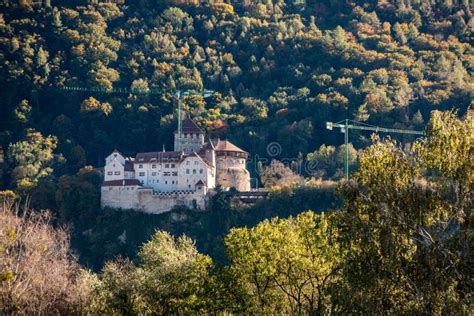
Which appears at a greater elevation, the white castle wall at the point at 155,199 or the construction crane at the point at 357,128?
the construction crane at the point at 357,128

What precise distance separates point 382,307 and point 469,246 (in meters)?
4.29

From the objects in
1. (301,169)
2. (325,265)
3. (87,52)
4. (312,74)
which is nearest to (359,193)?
(325,265)

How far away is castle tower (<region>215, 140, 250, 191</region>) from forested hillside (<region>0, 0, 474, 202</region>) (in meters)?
15.3

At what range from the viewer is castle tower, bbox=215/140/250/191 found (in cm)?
11300

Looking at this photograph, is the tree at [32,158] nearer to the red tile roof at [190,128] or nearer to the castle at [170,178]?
the castle at [170,178]

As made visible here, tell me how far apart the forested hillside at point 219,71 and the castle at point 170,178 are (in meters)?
7.75

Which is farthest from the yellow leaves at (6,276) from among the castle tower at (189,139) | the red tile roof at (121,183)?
the castle tower at (189,139)

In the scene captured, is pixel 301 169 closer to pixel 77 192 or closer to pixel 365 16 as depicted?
pixel 77 192

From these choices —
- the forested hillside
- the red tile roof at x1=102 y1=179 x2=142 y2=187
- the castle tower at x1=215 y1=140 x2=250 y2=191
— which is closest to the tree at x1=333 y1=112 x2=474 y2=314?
the red tile roof at x1=102 y1=179 x2=142 y2=187

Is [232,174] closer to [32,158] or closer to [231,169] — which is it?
[231,169]

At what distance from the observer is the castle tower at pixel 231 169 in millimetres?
113000

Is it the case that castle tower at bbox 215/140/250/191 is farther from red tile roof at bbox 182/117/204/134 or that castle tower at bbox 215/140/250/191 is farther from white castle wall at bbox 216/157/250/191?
red tile roof at bbox 182/117/204/134

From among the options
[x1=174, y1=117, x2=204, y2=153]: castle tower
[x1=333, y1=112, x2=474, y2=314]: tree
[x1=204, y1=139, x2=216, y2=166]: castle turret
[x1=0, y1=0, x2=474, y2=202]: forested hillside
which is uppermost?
[x1=0, y1=0, x2=474, y2=202]: forested hillside

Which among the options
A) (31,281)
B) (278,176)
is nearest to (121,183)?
(278,176)
